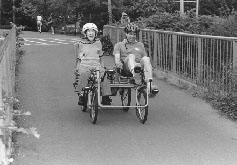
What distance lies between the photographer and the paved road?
6.81m

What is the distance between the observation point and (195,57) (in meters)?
12.6

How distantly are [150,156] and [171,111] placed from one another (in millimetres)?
3399

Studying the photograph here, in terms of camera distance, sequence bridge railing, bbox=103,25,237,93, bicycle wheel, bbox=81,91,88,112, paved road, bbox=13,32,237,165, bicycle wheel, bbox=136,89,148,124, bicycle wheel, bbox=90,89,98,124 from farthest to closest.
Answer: bridge railing, bbox=103,25,237,93 → bicycle wheel, bbox=81,91,88,112 → bicycle wheel, bbox=136,89,148,124 → bicycle wheel, bbox=90,89,98,124 → paved road, bbox=13,32,237,165

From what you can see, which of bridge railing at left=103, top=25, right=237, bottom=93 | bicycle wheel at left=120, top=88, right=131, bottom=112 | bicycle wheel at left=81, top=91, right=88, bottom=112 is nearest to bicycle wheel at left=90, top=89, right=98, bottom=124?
bicycle wheel at left=81, top=91, right=88, bottom=112

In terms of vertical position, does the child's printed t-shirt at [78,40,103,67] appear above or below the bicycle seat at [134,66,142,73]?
above

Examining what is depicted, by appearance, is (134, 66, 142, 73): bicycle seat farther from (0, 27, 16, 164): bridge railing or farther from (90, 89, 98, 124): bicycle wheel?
(0, 27, 16, 164): bridge railing

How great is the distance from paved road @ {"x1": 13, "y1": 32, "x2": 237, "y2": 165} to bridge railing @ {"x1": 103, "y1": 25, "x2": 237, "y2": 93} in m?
0.55

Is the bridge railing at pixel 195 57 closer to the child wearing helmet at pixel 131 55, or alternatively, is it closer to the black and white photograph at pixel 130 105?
the black and white photograph at pixel 130 105

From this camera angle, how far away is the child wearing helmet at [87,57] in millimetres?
9203

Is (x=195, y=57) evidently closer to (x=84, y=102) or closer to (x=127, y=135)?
(x=84, y=102)

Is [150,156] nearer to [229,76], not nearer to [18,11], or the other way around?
[229,76]

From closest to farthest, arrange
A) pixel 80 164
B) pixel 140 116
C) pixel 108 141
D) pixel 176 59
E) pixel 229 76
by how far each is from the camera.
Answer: pixel 80 164, pixel 108 141, pixel 140 116, pixel 229 76, pixel 176 59

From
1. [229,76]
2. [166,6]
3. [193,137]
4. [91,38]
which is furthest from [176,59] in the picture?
[166,6]

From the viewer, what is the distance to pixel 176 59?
13.9 meters
